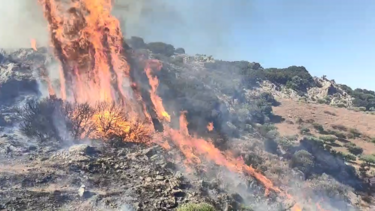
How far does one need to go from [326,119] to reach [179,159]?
158ft

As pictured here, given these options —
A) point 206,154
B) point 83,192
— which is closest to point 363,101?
point 206,154

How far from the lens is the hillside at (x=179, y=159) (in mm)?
22484

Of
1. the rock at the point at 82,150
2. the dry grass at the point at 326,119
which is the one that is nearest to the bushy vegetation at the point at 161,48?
the dry grass at the point at 326,119

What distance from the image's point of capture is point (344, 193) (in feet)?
123

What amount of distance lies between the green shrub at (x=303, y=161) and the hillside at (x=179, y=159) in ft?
0.48

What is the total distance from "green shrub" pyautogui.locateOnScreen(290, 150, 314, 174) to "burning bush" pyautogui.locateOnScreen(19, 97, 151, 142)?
18389 millimetres

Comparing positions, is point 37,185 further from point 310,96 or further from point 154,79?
point 310,96

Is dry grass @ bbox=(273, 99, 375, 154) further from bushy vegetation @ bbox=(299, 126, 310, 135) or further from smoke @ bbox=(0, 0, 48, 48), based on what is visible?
smoke @ bbox=(0, 0, 48, 48)

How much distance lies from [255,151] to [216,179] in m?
13.4

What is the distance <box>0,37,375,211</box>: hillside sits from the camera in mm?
22484

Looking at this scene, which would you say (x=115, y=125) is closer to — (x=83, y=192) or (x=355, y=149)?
(x=83, y=192)

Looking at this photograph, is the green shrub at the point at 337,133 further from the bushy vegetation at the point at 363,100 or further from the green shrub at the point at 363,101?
the bushy vegetation at the point at 363,100

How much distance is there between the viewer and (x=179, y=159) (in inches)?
1197

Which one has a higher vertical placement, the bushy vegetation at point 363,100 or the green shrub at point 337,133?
the bushy vegetation at point 363,100
